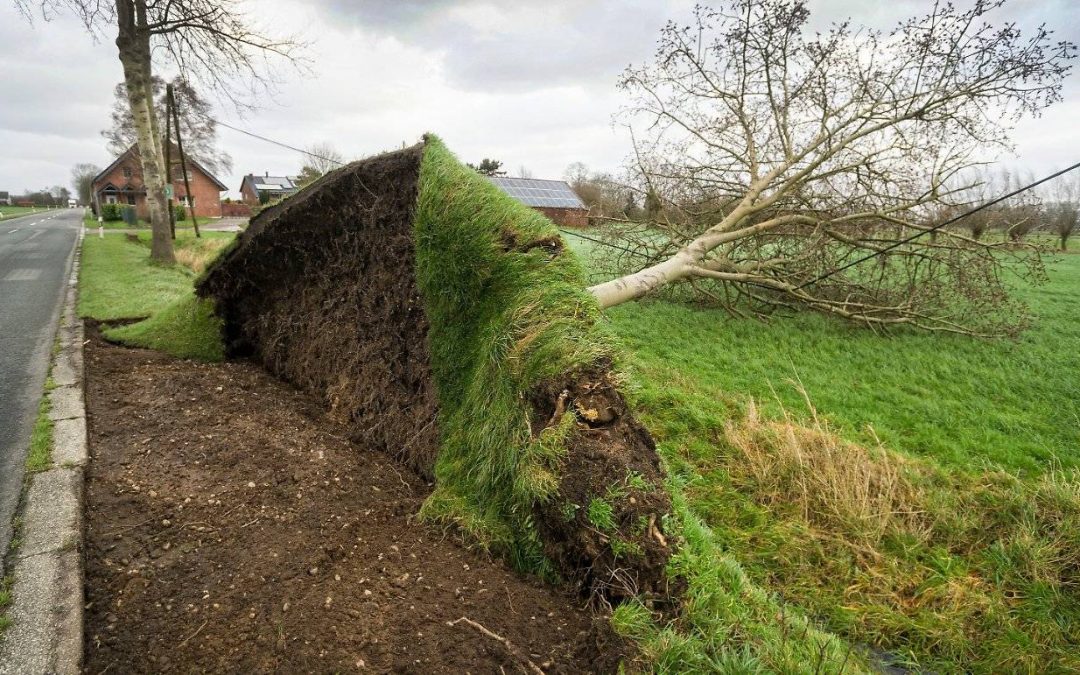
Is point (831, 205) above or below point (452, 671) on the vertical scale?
above

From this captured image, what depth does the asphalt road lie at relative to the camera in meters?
3.19

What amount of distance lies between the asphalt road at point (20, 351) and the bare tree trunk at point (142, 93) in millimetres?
2158

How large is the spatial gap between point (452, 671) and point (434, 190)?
2.58m

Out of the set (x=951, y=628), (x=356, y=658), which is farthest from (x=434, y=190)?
(x=951, y=628)

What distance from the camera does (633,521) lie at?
2.17 m

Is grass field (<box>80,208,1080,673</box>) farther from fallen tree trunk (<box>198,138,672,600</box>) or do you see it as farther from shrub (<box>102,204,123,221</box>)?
shrub (<box>102,204,123,221</box>)

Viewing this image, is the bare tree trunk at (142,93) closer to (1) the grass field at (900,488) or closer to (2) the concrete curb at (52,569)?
(2) the concrete curb at (52,569)

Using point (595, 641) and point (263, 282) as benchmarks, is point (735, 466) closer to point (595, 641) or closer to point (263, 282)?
point (595, 641)

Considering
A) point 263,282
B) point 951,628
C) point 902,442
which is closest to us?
point 951,628

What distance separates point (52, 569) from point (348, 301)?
2413mm

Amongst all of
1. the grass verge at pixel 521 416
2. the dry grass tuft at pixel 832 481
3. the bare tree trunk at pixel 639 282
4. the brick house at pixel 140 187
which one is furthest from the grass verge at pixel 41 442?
the brick house at pixel 140 187

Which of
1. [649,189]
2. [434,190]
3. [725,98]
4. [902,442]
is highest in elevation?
[725,98]

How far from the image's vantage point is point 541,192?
25.0m

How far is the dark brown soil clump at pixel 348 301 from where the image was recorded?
11.8ft
